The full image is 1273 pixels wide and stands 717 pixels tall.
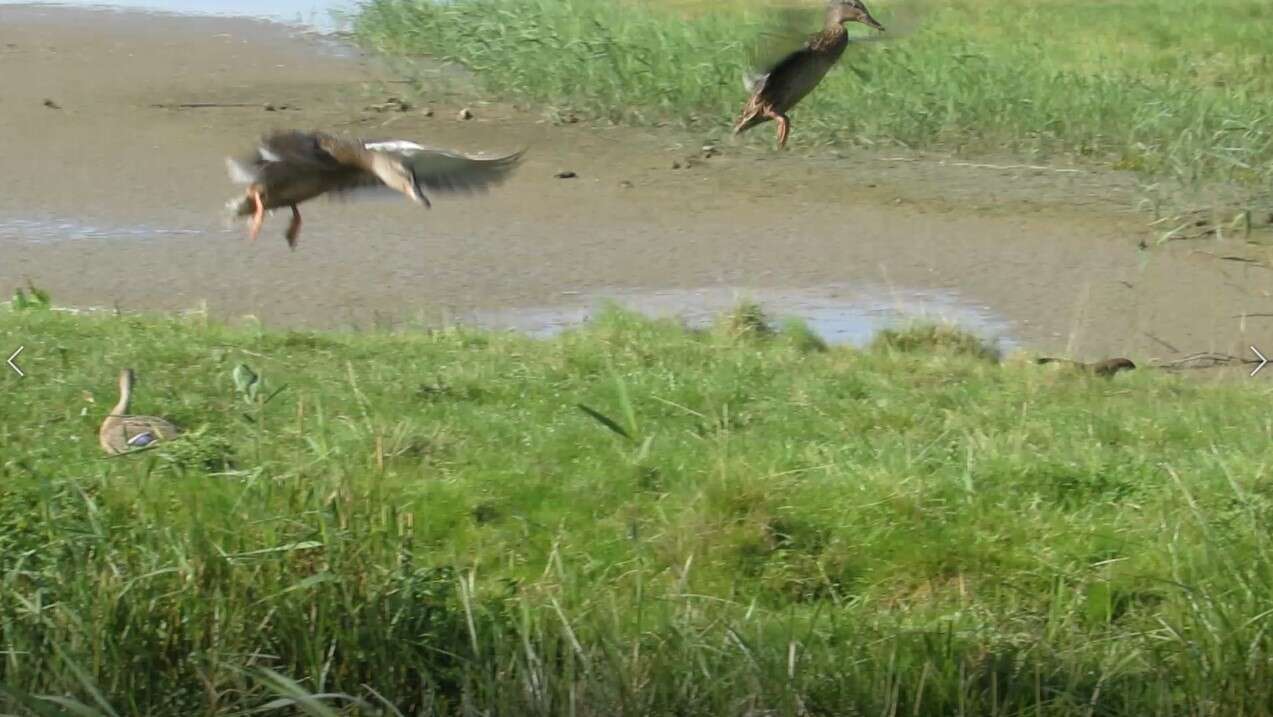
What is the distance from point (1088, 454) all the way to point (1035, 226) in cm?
654

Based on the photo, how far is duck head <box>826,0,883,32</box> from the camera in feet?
20.9

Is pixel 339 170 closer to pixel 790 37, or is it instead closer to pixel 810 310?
pixel 790 37

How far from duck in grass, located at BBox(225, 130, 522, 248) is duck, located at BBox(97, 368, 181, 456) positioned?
0.64 metres

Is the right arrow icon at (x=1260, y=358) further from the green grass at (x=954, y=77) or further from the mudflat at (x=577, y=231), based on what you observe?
the green grass at (x=954, y=77)

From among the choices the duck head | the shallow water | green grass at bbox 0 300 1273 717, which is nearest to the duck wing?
green grass at bbox 0 300 1273 717

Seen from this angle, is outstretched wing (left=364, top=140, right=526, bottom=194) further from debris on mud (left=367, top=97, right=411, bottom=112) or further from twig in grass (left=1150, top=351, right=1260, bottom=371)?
debris on mud (left=367, top=97, right=411, bottom=112)

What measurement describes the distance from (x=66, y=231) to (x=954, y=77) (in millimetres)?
6939

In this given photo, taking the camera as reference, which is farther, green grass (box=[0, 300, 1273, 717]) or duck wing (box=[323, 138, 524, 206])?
duck wing (box=[323, 138, 524, 206])

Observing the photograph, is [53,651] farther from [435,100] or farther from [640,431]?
[435,100]

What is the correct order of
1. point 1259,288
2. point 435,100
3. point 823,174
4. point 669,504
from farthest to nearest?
point 435,100 < point 823,174 < point 1259,288 < point 669,504

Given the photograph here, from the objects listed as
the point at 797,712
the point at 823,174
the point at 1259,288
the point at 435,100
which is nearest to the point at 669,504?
the point at 797,712

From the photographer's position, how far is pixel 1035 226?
12227mm

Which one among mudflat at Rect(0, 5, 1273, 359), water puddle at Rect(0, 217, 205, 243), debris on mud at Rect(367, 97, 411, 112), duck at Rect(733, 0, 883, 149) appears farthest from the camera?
debris on mud at Rect(367, 97, 411, 112)

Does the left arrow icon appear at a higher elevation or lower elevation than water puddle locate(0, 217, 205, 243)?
higher
